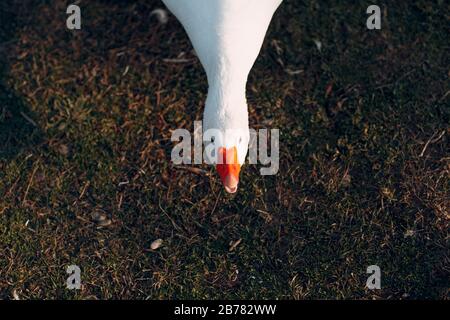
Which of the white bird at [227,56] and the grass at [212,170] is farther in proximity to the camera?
the grass at [212,170]

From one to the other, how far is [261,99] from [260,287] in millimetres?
999

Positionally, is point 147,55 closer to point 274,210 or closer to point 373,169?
point 274,210

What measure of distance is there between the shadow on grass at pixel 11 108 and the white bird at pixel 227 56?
Answer: 1110mm

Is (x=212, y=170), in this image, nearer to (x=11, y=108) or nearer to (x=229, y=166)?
(x=229, y=166)

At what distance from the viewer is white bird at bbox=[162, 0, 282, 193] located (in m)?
2.50

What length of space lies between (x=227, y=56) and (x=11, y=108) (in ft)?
4.47

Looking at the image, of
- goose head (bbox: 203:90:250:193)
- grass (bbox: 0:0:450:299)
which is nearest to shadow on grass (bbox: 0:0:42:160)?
grass (bbox: 0:0:450:299)

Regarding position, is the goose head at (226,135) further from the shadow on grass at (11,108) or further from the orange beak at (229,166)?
the shadow on grass at (11,108)

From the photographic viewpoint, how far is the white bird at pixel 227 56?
250 cm

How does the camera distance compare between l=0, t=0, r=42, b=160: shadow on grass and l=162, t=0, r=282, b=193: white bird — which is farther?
l=0, t=0, r=42, b=160: shadow on grass

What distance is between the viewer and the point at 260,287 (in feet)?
10.2

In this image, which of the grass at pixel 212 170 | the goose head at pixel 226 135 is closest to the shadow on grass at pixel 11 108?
the grass at pixel 212 170

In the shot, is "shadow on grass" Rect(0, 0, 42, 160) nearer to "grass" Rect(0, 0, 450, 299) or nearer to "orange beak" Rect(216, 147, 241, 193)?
"grass" Rect(0, 0, 450, 299)
